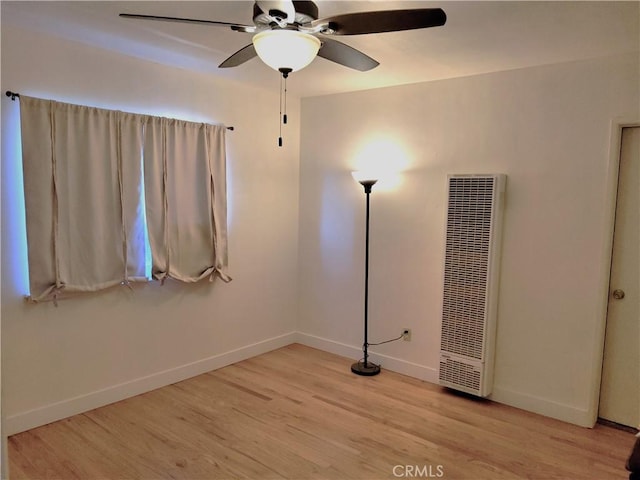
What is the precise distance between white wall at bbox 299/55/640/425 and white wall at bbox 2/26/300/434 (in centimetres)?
55

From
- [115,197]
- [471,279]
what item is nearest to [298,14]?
[115,197]

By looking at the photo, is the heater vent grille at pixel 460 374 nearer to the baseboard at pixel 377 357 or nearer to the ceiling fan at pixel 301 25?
the baseboard at pixel 377 357

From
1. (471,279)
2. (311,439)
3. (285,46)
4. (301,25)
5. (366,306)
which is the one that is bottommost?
(311,439)

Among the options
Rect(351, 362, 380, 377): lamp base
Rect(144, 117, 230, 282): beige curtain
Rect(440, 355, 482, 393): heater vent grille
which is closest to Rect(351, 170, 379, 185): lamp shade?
Rect(144, 117, 230, 282): beige curtain

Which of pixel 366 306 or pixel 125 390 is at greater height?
pixel 366 306

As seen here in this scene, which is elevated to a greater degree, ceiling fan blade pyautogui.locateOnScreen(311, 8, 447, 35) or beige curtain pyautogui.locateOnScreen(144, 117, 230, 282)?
ceiling fan blade pyautogui.locateOnScreen(311, 8, 447, 35)

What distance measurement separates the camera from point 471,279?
3340mm

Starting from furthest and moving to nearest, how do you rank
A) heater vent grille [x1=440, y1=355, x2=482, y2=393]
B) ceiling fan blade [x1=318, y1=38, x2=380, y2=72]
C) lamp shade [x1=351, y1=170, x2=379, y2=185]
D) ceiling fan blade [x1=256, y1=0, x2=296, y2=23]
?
lamp shade [x1=351, y1=170, x2=379, y2=185] → heater vent grille [x1=440, y1=355, x2=482, y2=393] → ceiling fan blade [x1=318, y1=38, x2=380, y2=72] → ceiling fan blade [x1=256, y1=0, x2=296, y2=23]

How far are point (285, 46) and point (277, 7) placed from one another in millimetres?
176

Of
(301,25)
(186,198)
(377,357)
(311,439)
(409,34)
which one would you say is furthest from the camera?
(377,357)

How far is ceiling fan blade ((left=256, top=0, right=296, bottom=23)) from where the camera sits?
172 cm

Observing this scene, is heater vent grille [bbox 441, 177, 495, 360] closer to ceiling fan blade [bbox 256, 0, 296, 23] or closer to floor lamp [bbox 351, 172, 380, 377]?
floor lamp [bbox 351, 172, 380, 377]

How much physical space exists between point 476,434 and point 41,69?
11.9 feet

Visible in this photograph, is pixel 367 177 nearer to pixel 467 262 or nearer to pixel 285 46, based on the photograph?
pixel 467 262
